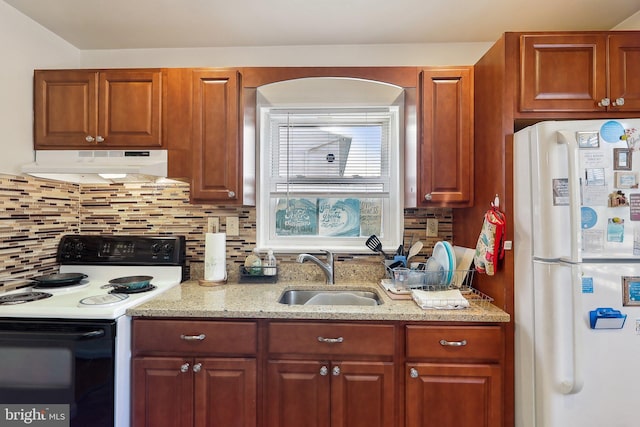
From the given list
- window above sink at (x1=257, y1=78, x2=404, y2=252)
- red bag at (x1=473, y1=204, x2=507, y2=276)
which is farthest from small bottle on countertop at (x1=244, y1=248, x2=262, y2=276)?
red bag at (x1=473, y1=204, x2=507, y2=276)

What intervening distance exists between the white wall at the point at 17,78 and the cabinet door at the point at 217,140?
0.93 m

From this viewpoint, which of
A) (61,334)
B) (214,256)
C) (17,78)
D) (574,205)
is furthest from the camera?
(214,256)

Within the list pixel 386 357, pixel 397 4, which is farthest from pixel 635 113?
pixel 386 357

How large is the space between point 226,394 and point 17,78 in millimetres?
1985

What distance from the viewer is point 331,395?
1354mm

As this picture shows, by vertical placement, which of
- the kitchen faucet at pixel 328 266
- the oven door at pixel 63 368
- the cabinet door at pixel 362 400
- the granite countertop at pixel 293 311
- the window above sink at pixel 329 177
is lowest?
the cabinet door at pixel 362 400

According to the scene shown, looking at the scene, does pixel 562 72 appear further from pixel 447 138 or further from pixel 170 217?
pixel 170 217

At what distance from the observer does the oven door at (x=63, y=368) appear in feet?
4.24

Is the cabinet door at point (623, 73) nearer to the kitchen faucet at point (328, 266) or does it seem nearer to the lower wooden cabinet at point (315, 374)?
the lower wooden cabinet at point (315, 374)

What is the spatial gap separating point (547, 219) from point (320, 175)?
1295mm

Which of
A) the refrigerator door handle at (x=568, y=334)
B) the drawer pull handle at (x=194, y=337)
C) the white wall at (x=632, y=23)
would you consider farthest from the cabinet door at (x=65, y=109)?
the white wall at (x=632, y=23)

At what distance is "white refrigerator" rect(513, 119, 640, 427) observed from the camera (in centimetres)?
120

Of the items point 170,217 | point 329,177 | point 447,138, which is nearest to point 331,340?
point 329,177

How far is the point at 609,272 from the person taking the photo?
1.21m
